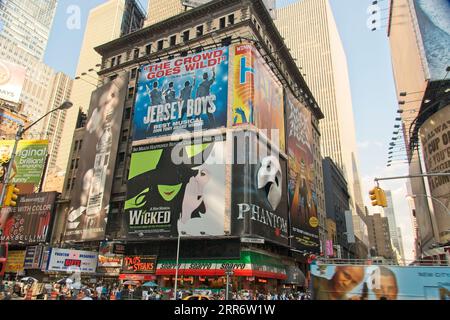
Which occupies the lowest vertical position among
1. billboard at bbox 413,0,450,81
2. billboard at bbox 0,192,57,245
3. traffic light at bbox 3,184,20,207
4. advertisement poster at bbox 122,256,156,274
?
advertisement poster at bbox 122,256,156,274

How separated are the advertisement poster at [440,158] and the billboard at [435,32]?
201 inches

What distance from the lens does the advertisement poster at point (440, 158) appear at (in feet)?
127

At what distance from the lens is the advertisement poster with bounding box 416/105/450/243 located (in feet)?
127

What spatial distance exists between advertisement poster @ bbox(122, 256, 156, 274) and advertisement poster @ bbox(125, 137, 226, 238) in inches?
129

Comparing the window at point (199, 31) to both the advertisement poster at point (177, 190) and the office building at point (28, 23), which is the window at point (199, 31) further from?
the office building at point (28, 23)

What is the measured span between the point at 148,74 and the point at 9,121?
6730 centimetres

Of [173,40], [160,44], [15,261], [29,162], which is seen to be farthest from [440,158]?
[15,261]

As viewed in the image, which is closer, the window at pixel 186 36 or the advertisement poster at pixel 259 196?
the advertisement poster at pixel 259 196

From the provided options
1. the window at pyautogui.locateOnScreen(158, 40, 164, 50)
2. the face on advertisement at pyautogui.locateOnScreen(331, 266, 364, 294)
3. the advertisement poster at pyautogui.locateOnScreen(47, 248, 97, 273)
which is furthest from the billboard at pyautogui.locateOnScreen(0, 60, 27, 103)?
the face on advertisement at pyautogui.locateOnScreen(331, 266, 364, 294)

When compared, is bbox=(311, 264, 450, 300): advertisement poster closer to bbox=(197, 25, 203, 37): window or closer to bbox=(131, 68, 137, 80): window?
bbox=(197, 25, 203, 37): window

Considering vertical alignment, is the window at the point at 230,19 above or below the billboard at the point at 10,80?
below

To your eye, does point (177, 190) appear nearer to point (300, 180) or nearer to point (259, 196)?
point (259, 196)

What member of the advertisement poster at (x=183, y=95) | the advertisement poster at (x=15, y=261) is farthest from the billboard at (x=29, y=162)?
the advertisement poster at (x=15, y=261)
